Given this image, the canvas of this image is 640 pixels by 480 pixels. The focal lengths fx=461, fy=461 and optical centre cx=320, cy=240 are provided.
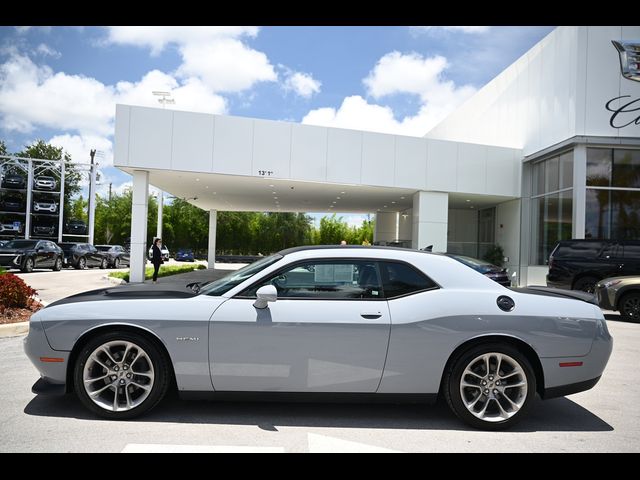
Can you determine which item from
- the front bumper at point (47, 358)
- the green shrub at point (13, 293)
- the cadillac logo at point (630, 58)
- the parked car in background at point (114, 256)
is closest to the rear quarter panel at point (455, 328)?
the front bumper at point (47, 358)

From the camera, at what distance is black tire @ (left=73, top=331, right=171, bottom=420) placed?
12.2 feet

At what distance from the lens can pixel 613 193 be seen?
661 inches

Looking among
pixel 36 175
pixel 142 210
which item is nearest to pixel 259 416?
pixel 142 210

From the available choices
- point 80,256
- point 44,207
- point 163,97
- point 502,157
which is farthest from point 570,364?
point 44,207

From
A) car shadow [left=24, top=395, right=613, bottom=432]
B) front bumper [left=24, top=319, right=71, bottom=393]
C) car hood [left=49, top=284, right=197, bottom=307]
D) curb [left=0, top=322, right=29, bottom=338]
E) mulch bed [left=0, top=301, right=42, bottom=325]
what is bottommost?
car shadow [left=24, top=395, right=613, bottom=432]

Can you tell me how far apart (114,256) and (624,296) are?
27.2 meters

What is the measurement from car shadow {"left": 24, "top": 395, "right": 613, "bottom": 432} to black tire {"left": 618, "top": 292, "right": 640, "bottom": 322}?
763 cm

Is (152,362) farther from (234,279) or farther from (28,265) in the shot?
(28,265)

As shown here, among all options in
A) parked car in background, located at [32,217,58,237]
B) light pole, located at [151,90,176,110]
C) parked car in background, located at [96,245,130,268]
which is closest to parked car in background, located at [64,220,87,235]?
parked car in background, located at [32,217,58,237]

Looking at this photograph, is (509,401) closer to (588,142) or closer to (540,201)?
(588,142)

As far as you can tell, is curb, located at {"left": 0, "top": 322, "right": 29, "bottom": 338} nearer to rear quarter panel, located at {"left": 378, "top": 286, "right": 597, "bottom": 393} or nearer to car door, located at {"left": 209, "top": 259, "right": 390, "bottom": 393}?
car door, located at {"left": 209, "top": 259, "right": 390, "bottom": 393}

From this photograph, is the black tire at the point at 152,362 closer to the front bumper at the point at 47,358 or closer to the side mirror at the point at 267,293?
the front bumper at the point at 47,358

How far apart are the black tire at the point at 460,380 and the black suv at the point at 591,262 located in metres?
9.46

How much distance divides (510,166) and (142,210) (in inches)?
601
